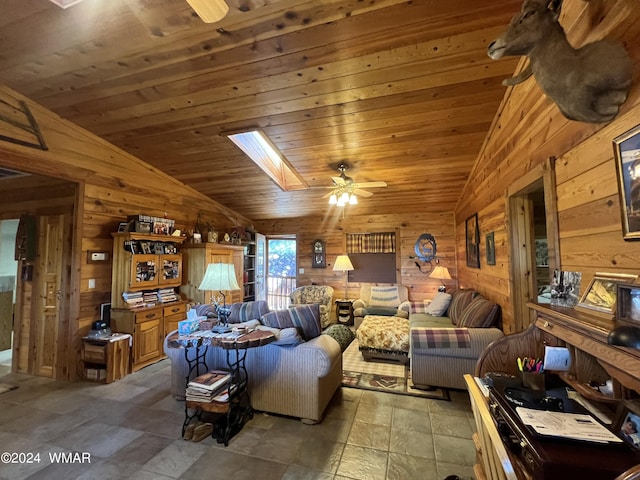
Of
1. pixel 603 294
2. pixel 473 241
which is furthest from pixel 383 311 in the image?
pixel 603 294

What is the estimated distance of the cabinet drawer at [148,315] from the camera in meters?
3.59

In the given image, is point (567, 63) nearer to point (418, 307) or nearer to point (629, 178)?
point (629, 178)

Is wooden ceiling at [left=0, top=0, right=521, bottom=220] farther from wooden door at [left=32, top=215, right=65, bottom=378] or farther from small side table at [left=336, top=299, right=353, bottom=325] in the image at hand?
small side table at [left=336, top=299, right=353, bottom=325]

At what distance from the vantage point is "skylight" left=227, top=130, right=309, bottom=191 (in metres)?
3.74

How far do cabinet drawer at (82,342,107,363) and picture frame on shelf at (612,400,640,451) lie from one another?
168 inches

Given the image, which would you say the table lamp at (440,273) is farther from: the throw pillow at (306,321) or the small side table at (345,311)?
the throw pillow at (306,321)

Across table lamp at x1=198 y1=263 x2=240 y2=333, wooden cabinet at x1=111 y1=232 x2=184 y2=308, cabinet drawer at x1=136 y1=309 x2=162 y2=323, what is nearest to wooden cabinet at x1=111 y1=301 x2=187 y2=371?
cabinet drawer at x1=136 y1=309 x2=162 y2=323

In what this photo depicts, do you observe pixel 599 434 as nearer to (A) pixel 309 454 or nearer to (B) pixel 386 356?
(A) pixel 309 454

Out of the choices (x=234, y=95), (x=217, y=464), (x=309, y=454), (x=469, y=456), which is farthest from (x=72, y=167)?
(x=469, y=456)

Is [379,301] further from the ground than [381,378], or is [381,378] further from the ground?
[379,301]

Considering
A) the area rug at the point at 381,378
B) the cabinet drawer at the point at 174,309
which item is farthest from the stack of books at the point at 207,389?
the cabinet drawer at the point at 174,309

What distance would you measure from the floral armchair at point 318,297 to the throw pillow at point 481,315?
2.92 meters

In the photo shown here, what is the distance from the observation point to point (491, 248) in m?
3.38

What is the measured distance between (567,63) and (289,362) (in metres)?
2.64
